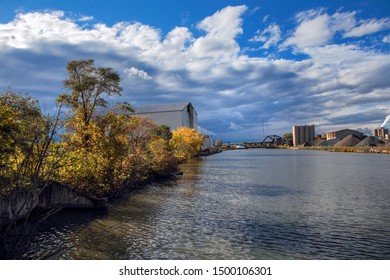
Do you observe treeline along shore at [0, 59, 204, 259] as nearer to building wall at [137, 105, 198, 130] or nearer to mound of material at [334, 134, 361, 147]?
building wall at [137, 105, 198, 130]

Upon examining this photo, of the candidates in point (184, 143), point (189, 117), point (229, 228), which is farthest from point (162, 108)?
point (229, 228)

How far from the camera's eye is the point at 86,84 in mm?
27688

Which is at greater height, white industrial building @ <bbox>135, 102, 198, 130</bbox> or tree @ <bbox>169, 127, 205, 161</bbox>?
white industrial building @ <bbox>135, 102, 198, 130</bbox>

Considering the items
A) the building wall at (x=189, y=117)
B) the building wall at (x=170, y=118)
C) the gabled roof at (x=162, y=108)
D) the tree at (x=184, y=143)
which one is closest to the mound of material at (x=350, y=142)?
the building wall at (x=189, y=117)

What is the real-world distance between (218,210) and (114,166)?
10.3 meters

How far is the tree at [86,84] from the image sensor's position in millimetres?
27438

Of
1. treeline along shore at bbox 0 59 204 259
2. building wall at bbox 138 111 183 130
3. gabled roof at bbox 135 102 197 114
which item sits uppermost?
gabled roof at bbox 135 102 197 114

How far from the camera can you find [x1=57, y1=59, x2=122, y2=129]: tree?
27.4 m

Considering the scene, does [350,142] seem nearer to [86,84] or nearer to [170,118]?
[170,118]

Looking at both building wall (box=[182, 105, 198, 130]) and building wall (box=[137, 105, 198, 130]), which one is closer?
building wall (box=[137, 105, 198, 130])

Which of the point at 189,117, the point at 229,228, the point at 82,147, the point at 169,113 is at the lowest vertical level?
the point at 229,228

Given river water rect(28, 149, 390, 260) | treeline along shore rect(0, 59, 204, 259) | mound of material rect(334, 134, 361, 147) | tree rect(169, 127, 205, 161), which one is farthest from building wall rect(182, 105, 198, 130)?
river water rect(28, 149, 390, 260)
